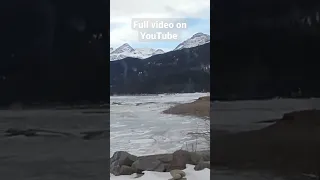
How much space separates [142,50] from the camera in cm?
373

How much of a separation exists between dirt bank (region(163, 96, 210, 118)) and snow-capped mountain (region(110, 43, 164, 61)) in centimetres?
52

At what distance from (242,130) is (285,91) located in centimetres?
53

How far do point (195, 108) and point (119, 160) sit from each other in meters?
0.81

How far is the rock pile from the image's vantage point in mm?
3750

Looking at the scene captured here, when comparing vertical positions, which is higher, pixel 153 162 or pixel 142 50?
pixel 142 50

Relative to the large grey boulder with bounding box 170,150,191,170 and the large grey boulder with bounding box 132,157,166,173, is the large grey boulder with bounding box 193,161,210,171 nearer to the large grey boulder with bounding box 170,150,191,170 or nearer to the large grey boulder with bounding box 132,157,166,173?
the large grey boulder with bounding box 170,150,191,170

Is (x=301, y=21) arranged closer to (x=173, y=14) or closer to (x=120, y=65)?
(x=173, y=14)

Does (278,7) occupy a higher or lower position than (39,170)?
higher

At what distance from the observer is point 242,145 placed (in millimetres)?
3893

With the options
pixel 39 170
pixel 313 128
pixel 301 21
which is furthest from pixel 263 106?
pixel 39 170

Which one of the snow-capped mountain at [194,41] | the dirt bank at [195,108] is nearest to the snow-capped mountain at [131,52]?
the snow-capped mountain at [194,41]

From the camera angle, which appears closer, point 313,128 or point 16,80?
point 16,80

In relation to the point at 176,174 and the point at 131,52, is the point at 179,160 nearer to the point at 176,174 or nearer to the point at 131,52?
the point at 176,174

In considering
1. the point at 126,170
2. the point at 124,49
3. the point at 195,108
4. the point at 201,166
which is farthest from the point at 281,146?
the point at 124,49
